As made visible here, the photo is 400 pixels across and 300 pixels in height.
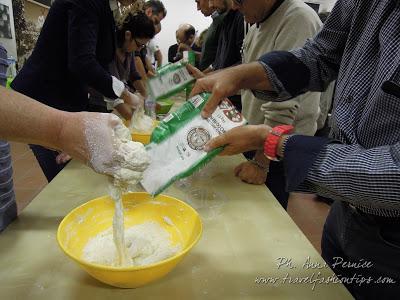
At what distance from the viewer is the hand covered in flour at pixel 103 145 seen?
62cm

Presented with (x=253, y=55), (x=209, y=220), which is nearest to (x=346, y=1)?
(x=253, y=55)

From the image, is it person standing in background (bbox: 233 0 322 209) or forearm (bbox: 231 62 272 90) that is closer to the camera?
forearm (bbox: 231 62 272 90)

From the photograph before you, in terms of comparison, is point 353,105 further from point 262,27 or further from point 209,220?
point 262,27

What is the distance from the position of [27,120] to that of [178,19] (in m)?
6.67

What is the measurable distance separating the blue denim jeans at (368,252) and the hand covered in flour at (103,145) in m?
0.50

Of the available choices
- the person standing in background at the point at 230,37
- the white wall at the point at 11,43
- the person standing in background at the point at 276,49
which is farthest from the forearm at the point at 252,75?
the white wall at the point at 11,43

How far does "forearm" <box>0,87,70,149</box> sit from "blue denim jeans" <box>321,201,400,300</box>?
0.66 meters

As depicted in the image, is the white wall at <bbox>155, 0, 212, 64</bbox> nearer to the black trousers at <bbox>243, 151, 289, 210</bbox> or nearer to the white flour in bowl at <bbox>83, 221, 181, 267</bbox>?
the black trousers at <bbox>243, 151, 289, 210</bbox>

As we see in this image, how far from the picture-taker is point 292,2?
128 cm

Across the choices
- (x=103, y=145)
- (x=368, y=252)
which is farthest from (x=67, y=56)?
(x=368, y=252)

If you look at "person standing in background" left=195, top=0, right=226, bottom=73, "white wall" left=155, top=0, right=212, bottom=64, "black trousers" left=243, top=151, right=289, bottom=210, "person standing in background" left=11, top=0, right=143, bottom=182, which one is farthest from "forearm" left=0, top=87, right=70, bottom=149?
"white wall" left=155, top=0, right=212, bottom=64

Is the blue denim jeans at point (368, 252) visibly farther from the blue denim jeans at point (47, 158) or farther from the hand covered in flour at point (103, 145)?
the blue denim jeans at point (47, 158)

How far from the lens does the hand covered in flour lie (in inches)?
24.5

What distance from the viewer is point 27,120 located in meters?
0.59
